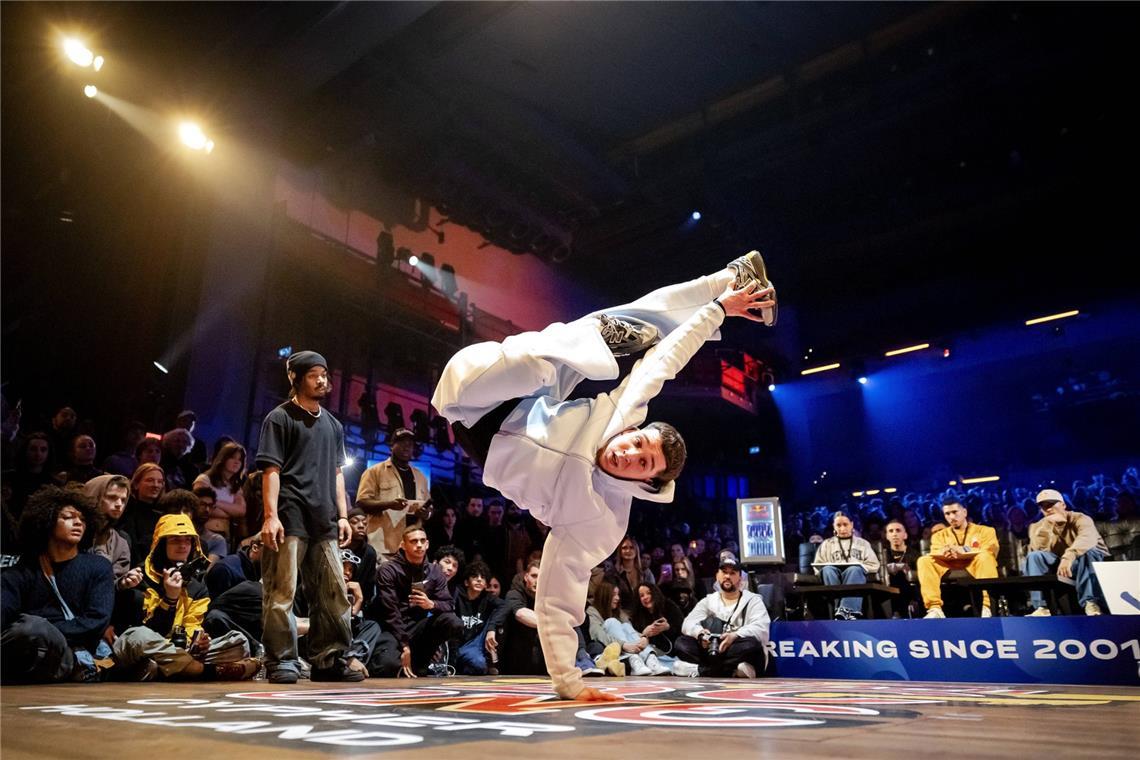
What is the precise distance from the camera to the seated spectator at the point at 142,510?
455 centimetres

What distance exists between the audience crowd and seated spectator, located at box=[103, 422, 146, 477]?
0.02 metres

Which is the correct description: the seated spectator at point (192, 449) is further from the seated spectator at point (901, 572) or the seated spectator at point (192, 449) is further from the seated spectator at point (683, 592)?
the seated spectator at point (901, 572)

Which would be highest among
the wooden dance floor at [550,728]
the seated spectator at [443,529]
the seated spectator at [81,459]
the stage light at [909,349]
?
the stage light at [909,349]

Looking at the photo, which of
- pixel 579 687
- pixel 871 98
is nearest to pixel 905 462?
pixel 871 98

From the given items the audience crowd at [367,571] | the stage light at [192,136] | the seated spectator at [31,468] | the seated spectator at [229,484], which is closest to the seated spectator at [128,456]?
the audience crowd at [367,571]

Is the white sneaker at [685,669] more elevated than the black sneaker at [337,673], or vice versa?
the black sneaker at [337,673]

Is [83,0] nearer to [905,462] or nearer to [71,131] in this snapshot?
[71,131]

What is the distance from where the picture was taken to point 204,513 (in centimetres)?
495

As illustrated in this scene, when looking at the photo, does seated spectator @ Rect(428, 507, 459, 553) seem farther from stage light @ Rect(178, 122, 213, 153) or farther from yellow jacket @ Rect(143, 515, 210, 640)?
stage light @ Rect(178, 122, 213, 153)

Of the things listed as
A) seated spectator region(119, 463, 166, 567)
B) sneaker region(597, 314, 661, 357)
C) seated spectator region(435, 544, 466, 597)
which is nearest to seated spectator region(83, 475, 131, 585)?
seated spectator region(119, 463, 166, 567)

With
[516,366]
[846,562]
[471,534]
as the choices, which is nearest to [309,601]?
[516,366]

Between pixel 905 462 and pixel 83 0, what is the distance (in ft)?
46.9

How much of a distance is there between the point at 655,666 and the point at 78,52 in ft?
24.7

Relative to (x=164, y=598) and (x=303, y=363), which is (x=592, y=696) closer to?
(x=303, y=363)
